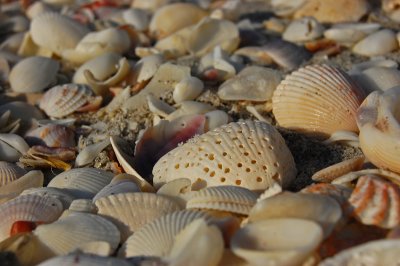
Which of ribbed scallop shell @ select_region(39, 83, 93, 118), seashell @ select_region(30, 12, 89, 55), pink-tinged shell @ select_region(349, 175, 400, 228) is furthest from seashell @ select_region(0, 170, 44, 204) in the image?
seashell @ select_region(30, 12, 89, 55)

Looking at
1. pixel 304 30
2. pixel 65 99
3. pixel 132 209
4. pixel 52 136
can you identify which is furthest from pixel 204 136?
pixel 304 30

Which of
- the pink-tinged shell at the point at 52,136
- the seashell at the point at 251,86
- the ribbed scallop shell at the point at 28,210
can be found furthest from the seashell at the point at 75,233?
the seashell at the point at 251,86

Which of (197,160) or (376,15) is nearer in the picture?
(197,160)

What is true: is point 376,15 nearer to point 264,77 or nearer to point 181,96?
point 264,77

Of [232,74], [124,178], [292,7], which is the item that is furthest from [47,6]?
[124,178]

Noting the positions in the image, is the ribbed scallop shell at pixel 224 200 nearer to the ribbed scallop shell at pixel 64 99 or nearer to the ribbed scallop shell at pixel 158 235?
the ribbed scallop shell at pixel 158 235
